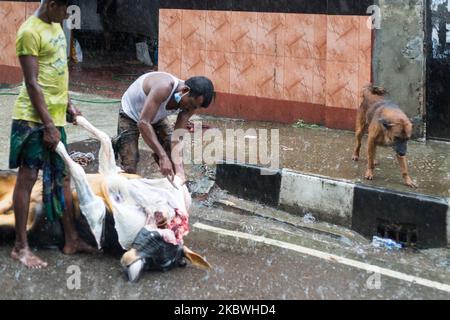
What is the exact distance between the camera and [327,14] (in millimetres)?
8461

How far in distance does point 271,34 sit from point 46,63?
17.3ft

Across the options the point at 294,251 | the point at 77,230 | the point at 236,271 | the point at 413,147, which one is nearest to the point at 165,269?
the point at 236,271

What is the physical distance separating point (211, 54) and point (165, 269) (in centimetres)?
580

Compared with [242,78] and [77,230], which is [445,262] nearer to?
[77,230]

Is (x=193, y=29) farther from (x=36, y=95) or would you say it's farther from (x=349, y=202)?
(x=36, y=95)

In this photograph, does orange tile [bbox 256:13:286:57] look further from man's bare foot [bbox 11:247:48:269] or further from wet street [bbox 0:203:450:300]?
man's bare foot [bbox 11:247:48:269]

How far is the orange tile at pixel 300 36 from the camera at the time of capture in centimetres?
869

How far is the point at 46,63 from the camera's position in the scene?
13.9 feet

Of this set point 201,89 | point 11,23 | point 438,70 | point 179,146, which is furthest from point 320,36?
point 11,23

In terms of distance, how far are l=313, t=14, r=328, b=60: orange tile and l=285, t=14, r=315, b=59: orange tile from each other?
0.05 metres

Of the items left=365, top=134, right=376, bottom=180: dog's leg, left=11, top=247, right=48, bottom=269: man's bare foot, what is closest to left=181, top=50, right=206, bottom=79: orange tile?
left=365, top=134, right=376, bottom=180: dog's leg

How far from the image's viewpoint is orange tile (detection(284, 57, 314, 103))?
8.77m

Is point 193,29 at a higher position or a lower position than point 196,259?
higher

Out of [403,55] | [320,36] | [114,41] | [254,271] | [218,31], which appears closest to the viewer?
[254,271]
